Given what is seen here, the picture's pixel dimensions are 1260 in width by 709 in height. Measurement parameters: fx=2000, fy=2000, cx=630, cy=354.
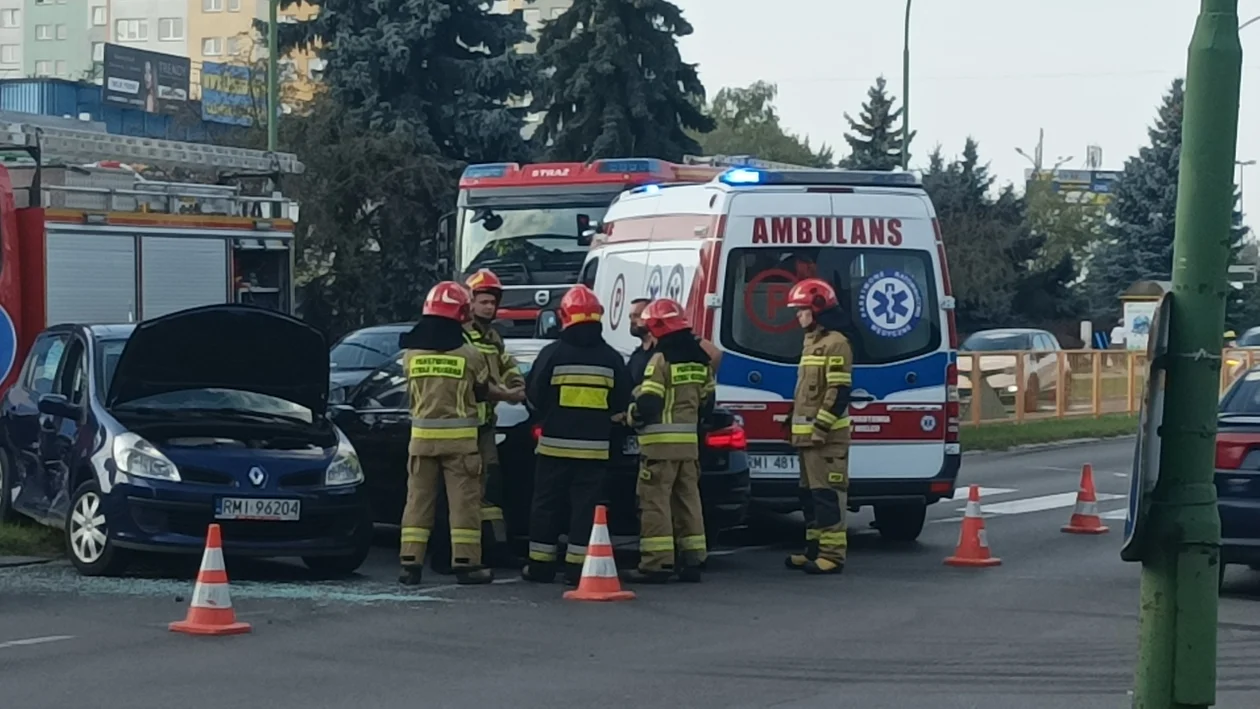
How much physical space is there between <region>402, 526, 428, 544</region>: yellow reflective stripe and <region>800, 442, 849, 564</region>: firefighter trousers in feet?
8.65

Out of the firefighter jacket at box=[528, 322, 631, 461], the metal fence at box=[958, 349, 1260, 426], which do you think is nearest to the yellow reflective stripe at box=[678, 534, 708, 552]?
the firefighter jacket at box=[528, 322, 631, 461]

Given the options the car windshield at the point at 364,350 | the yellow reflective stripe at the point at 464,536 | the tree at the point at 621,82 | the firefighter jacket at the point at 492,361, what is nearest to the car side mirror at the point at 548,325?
the car windshield at the point at 364,350

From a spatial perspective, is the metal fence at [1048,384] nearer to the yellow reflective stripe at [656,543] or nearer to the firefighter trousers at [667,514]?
the firefighter trousers at [667,514]

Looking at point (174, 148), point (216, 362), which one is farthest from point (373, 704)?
point (174, 148)

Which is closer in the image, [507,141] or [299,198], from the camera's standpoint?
[299,198]

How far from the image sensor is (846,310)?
46.9ft

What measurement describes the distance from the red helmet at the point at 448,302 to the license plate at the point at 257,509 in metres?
1.39

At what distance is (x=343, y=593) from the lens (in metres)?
11.5

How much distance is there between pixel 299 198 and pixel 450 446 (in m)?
25.2

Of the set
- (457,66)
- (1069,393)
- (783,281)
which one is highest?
(457,66)

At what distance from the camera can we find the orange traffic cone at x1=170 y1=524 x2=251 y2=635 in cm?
978

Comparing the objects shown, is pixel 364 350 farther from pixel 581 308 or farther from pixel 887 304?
pixel 581 308

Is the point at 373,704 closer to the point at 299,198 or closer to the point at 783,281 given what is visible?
the point at 783,281

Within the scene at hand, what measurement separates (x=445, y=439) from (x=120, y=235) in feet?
28.5
